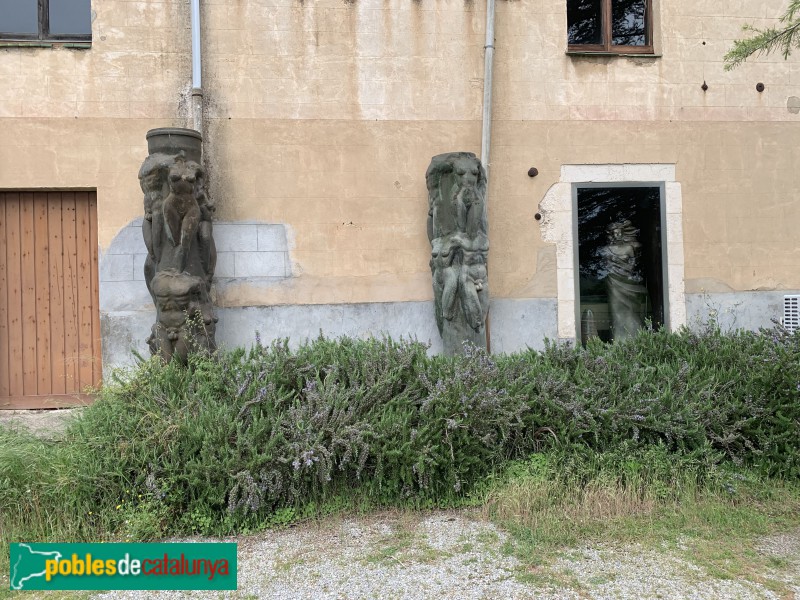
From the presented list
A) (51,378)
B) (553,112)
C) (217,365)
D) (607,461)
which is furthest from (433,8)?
(51,378)

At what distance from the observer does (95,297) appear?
20.7ft

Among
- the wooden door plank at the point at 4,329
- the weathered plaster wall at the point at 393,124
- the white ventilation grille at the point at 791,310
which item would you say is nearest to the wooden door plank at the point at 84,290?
the weathered plaster wall at the point at 393,124

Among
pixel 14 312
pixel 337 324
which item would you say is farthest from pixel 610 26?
pixel 14 312

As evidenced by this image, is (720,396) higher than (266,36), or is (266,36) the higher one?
(266,36)

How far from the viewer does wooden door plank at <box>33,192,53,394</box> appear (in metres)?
6.23

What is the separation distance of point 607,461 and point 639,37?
5.16 m

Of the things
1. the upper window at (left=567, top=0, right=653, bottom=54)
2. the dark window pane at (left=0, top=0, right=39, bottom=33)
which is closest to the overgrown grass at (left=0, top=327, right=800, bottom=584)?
the upper window at (left=567, top=0, right=653, bottom=54)

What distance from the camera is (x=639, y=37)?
277 inches

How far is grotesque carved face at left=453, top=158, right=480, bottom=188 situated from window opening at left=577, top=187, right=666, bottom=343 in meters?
1.56

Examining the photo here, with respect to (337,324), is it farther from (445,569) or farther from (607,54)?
(607,54)

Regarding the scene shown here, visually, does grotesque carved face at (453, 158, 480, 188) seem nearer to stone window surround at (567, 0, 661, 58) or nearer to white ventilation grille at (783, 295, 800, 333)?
stone window surround at (567, 0, 661, 58)

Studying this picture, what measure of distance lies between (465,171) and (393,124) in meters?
1.18

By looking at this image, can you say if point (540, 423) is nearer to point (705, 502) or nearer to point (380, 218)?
point (705, 502)

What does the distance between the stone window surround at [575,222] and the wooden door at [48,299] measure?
4778mm
